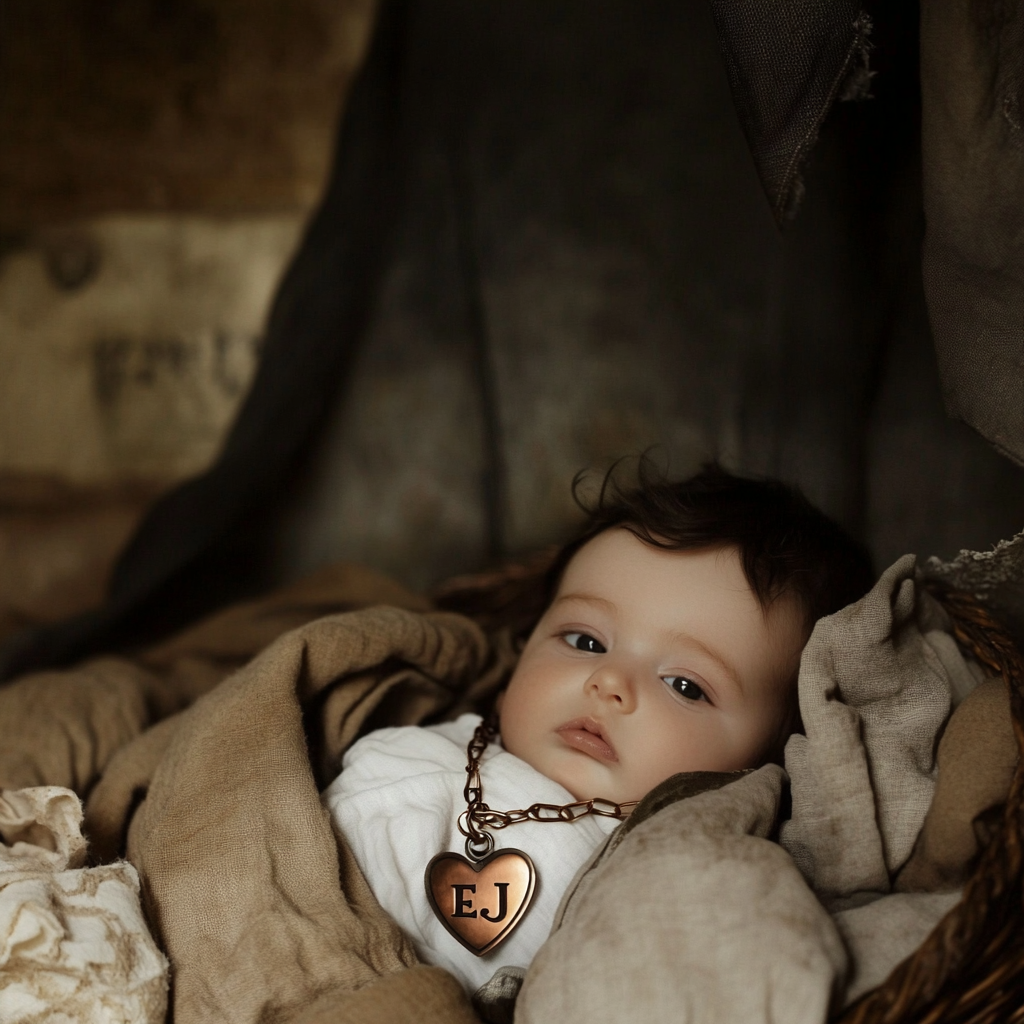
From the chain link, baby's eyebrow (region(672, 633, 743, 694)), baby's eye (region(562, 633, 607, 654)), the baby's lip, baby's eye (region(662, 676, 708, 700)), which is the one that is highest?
baby's eyebrow (region(672, 633, 743, 694))

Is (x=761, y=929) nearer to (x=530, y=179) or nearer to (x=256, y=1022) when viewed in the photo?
(x=256, y=1022)

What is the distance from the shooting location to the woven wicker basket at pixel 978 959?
0.62 metres

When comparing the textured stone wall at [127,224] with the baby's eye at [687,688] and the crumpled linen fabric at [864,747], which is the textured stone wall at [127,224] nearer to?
the baby's eye at [687,688]

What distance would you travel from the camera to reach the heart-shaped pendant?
873 mm

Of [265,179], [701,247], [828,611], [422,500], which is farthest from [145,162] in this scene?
[828,611]

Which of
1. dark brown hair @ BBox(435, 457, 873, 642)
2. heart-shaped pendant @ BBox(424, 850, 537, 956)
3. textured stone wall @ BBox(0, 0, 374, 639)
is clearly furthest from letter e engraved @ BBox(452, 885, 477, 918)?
textured stone wall @ BBox(0, 0, 374, 639)

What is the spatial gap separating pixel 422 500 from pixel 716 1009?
3.61ft

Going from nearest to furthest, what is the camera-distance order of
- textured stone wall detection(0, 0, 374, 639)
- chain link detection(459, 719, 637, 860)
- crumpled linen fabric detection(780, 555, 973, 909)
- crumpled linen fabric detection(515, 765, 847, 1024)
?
A: 1. crumpled linen fabric detection(515, 765, 847, 1024)
2. crumpled linen fabric detection(780, 555, 973, 909)
3. chain link detection(459, 719, 637, 860)
4. textured stone wall detection(0, 0, 374, 639)

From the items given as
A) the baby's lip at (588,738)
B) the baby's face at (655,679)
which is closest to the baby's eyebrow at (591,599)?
the baby's face at (655,679)

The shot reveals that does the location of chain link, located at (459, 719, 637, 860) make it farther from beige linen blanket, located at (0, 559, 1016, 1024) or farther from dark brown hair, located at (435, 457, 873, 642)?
dark brown hair, located at (435, 457, 873, 642)

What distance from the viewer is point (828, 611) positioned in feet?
3.36

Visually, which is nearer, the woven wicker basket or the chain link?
the woven wicker basket

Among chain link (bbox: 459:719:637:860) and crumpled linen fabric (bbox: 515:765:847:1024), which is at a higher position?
crumpled linen fabric (bbox: 515:765:847:1024)

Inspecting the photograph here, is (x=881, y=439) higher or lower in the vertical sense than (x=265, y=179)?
lower
